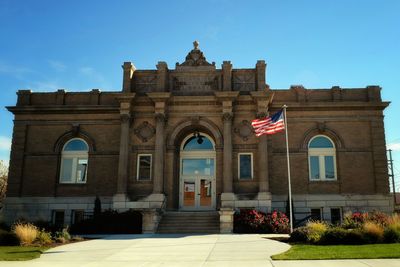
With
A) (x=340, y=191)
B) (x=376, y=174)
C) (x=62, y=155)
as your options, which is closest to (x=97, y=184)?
(x=62, y=155)

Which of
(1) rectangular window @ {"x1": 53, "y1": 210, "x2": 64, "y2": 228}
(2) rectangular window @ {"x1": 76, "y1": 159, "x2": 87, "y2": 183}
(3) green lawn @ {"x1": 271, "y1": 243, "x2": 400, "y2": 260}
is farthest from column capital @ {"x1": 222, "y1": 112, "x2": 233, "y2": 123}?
(3) green lawn @ {"x1": 271, "y1": 243, "x2": 400, "y2": 260}

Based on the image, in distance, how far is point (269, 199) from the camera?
25.7m

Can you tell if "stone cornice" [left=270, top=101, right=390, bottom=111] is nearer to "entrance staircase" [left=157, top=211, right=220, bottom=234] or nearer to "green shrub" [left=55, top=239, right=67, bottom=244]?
"entrance staircase" [left=157, top=211, right=220, bottom=234]

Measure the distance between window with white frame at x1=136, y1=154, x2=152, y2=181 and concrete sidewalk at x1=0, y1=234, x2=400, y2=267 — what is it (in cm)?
898

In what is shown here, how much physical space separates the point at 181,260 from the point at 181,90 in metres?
17.1

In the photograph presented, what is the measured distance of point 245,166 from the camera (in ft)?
89.7

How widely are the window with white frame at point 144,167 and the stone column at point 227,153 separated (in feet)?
16.8

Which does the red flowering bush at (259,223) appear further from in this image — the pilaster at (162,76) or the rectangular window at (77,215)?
the rectangular window at (77,215)

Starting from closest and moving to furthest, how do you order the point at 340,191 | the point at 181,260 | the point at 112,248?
1. the point at 181,260
2. the point at 112,248
3. the point at 340,191

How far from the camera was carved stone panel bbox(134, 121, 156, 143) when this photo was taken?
28087mm

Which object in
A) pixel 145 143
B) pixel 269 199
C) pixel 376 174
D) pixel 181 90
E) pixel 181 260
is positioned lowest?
pixel 181 260

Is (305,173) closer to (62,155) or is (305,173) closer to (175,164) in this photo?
(175,164)

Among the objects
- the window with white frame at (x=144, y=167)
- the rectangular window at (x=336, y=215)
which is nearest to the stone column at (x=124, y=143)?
the window with white frame at (x=144, y=167)

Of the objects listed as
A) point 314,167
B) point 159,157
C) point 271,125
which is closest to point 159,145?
point 159,157
